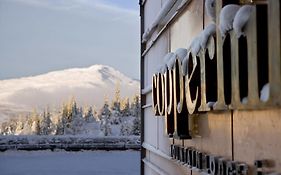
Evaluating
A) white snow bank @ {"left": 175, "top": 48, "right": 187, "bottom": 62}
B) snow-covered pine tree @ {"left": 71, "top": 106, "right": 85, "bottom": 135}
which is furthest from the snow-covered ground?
snow-covered pine tree @ {"left": 71, "top": 106, "right": 85, "bottom": 135}

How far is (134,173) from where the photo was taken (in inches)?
537

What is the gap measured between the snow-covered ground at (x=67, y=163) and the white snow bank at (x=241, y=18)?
12058mm

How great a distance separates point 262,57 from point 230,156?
78cm

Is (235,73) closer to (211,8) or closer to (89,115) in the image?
(211,8)

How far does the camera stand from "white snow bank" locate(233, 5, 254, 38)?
64.1 inches

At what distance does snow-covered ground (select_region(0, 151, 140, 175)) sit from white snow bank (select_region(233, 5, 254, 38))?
1206 centimetres

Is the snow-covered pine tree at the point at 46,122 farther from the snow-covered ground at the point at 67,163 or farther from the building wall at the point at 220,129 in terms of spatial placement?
the building wall at the point at 220,129

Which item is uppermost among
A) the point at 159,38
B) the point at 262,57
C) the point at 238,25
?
the point at 159,38

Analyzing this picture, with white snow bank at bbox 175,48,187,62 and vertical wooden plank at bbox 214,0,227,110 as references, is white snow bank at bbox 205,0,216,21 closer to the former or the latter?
vertical wooden plank at bbox 214,0,227,110

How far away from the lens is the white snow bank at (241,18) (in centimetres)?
163

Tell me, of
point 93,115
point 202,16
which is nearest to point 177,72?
point 202,16

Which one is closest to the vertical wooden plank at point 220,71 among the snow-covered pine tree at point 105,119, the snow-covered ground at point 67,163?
the snow-covered ground at point 67,163

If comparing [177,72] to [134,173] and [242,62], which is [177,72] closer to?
[242,62]

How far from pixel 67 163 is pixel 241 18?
52.9 ft
